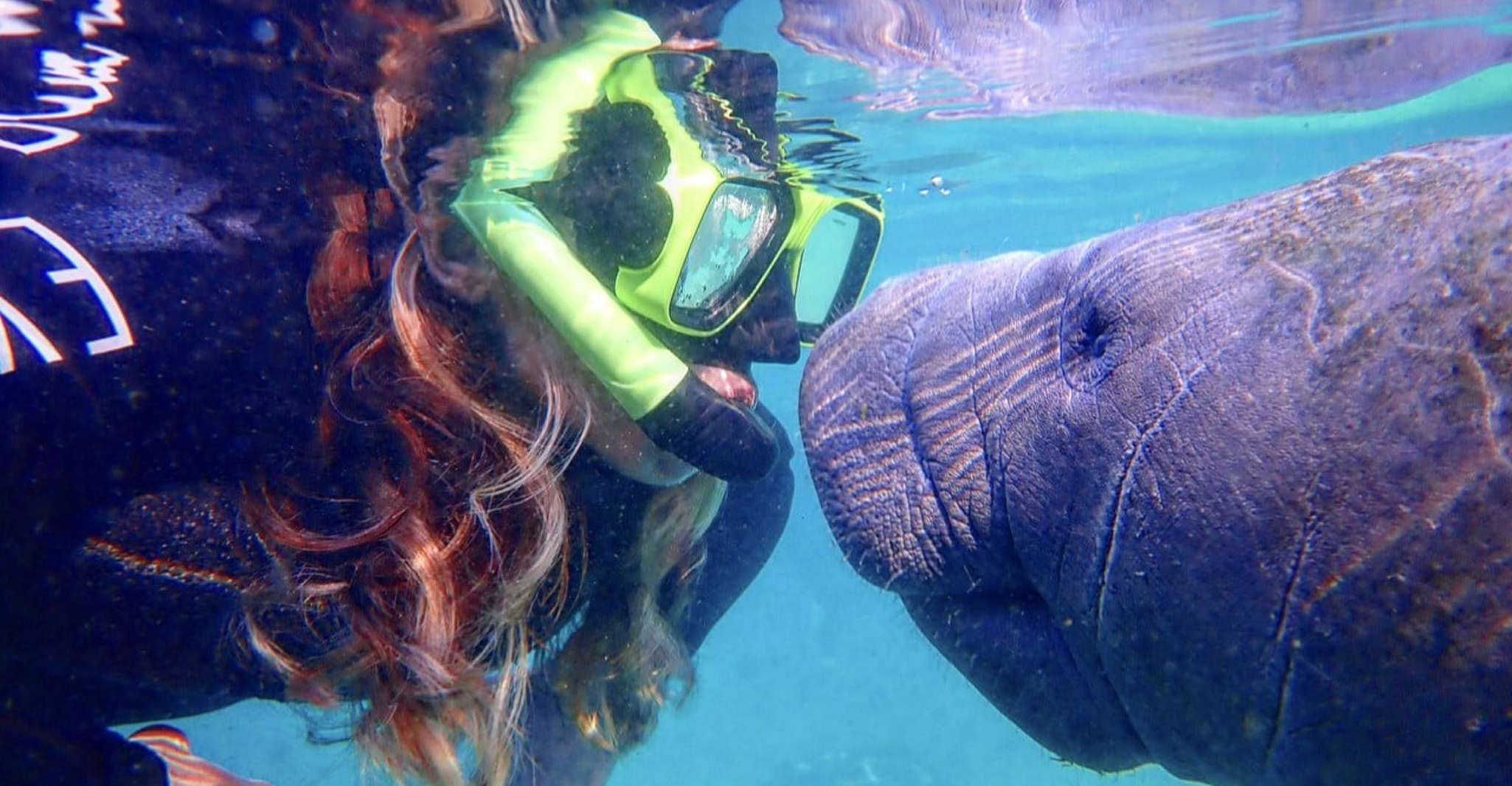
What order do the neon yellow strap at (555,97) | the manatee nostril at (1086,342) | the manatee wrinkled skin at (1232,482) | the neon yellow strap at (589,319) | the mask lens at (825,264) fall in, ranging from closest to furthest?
the manatee wrinkled skin at (1232,482) < the manatee nostril at (1086,342) < the neon yellow strap at (589,319) < the neon yellow strap at (555,97) < the mask lens at (825,264)

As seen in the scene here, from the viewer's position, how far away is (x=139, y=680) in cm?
249

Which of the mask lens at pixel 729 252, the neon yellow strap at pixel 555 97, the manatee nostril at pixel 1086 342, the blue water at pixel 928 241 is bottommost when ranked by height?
the blue water at pixel 928 241

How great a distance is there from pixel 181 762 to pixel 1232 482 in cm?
302

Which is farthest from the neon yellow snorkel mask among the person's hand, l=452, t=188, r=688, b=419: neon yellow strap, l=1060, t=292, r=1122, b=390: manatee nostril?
Result: the person's hand

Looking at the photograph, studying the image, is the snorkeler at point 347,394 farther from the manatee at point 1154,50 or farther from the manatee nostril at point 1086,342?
the manatee at point 1154,50

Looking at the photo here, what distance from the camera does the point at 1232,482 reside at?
5.16 ft

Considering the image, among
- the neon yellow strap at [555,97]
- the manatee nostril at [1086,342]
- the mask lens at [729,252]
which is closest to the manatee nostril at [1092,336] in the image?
the manatee nostril at [1086,342]

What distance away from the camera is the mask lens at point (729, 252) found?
3.02 meters

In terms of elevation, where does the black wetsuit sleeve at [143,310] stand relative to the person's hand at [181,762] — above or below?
above

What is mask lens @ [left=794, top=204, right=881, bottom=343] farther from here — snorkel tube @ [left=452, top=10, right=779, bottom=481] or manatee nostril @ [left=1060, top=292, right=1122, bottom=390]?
manatee nostril @ [left=1060, top=292, right=1122, bottom=390]

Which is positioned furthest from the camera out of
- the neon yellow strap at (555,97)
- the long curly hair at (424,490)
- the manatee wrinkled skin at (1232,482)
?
the neon yellow strap at (555,97)

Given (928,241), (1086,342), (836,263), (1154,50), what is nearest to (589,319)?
(1086,342)

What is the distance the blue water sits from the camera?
865cm

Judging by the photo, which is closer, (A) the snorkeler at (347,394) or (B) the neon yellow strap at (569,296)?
(A) the snorkeler at (347,394)
